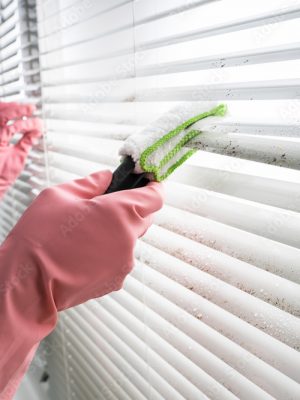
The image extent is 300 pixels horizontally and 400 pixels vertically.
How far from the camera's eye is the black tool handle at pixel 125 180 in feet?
2.04

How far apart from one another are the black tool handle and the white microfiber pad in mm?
20

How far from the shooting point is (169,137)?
0.59m

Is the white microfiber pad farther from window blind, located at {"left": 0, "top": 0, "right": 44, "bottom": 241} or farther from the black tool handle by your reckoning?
window blind, located at {"left": 0, "top": 0, "right": 44, "bottom": 241}

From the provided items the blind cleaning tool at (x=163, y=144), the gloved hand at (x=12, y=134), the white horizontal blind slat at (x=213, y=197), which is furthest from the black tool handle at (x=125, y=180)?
the gloved hand at (x=12, y=134)

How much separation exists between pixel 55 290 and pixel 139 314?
39cm

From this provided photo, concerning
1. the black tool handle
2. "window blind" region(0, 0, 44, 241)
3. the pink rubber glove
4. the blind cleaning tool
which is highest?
"window blind" region(0, 0, 44, 241)

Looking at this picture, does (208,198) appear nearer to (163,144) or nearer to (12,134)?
(163,144)

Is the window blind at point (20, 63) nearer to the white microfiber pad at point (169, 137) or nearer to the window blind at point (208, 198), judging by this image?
the window blind at point (208, 198)

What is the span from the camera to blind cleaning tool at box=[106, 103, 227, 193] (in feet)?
1.90

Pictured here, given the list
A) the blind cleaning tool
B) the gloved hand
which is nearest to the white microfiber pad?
the blind cleaning tool

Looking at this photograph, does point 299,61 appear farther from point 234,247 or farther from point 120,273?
point 120,273

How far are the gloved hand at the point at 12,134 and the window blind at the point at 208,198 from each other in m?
0.27

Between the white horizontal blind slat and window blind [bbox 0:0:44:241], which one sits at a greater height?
window blind [bbox 0:0:44:241]

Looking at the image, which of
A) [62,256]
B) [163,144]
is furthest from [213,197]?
[62,256]
